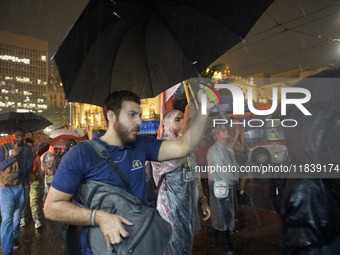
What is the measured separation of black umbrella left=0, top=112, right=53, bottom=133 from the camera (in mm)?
7125

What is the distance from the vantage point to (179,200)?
360 cm

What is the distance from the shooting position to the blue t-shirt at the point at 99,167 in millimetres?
1835

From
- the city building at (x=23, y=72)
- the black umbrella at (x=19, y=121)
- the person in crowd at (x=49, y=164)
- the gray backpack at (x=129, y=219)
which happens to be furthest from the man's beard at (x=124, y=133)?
the city building at (x=23, y=72)

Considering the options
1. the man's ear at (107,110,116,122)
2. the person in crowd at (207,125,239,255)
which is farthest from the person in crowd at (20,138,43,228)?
the man's ear at (107,110,116,122)

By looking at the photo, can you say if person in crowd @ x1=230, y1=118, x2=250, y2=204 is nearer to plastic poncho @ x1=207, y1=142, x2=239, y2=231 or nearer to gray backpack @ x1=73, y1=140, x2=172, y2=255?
plastic poncho @ x1=207, y1=142, x2=239, y2=231

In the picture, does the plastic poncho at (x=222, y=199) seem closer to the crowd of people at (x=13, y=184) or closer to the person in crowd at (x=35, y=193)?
the crowd of people at (x=13, y=184)

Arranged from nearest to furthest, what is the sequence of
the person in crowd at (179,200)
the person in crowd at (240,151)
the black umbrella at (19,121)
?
the person in crowd at (179,200) → the black umbrella at (19,121) → the person in crowd at (240,151)

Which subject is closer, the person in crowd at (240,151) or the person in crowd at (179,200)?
the person in crowd at (179,200)

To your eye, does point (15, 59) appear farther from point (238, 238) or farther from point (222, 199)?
point (222, 199)

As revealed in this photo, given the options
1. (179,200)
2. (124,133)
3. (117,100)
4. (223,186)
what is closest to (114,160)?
(124,133)

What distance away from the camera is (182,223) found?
3.54 meters

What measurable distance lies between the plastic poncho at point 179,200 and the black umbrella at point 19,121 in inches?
200

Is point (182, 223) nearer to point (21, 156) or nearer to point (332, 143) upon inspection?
point (332, 143)

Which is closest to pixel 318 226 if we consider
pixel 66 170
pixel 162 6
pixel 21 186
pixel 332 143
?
pixel 332 143
